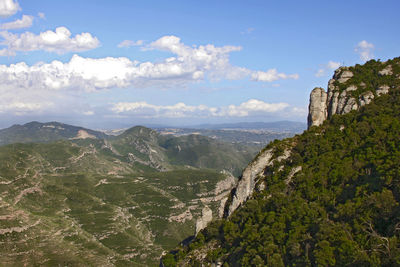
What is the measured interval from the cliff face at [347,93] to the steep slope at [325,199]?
0.66m

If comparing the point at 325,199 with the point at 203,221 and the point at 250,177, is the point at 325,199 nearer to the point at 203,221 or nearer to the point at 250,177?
the point at 250,177

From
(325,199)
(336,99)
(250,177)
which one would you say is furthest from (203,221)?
(336,99)

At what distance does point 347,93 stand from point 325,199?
53.0 metres

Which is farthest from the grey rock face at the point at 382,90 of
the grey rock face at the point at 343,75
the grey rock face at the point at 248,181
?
the grey rock face at the point at 248,181

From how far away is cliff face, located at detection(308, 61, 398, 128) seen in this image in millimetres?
109125

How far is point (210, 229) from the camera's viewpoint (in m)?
96.2

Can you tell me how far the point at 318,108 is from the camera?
116062 millimetres

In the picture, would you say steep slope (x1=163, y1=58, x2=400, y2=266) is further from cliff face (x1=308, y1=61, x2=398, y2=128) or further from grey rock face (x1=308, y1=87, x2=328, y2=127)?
grey rock face (x1=308, y1=87, x2=328, y2=127)

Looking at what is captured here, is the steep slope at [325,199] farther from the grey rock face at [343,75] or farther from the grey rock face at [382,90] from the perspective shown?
the grey rock face at [343,75]

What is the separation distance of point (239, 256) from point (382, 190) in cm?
3568

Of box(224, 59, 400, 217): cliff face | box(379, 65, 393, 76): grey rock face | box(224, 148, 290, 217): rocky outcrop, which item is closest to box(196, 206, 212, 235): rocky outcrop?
box(224, 59, 400, 217): cliff face

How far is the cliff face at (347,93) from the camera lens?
358 ft

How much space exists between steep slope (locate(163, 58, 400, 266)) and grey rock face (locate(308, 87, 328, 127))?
2302 millimetres

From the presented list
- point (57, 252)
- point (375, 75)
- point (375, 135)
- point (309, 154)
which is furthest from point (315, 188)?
point (57, 252)
